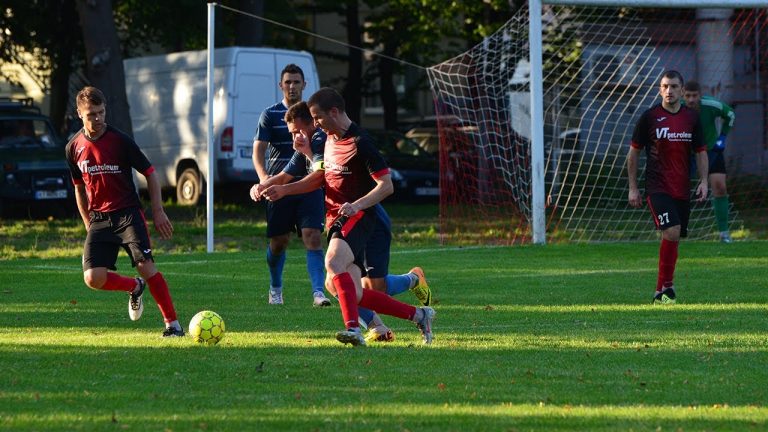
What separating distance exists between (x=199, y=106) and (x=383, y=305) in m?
17.7

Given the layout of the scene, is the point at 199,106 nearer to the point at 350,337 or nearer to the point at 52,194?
the point at 52,194

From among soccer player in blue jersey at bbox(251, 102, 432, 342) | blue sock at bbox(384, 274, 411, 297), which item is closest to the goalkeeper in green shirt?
soccer player in blue jersey at bbox(251, 102, 432, 342)

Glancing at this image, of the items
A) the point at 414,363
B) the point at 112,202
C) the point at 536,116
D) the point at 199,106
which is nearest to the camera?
the point at 414,363

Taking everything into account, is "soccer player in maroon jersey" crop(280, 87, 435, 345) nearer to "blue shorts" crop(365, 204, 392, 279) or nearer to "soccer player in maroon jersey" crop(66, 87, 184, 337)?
"blue shorts" crop(365, 204, 392, 279)

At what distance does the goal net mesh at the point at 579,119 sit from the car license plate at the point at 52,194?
662 centimetres

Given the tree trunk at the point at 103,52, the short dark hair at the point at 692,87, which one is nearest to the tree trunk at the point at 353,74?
the tree trunk at the point at 103,52

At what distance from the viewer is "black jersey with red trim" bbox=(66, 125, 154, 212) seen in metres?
9.18

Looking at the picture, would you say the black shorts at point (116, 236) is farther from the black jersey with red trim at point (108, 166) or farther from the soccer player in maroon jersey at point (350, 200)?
the soccer player in maroon jersey at point (350, 200)

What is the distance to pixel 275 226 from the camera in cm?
1165

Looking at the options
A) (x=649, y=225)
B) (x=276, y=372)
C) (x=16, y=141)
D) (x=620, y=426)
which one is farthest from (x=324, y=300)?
(x=16, y=141)

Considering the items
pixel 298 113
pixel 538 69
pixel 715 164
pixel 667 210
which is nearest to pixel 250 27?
pixel 538 69

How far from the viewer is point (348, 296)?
8.45 meters

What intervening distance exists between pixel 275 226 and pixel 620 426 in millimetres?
6025

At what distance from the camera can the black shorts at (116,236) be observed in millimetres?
9219
